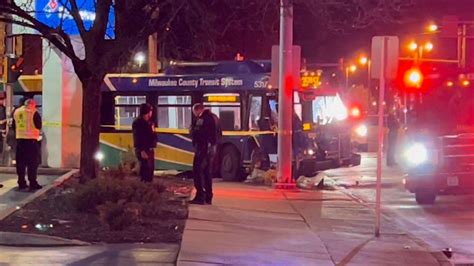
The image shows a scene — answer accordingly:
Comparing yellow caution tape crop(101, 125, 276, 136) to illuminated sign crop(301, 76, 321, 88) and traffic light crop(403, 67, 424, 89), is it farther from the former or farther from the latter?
traffic light crop(403, 67, 424, 89)

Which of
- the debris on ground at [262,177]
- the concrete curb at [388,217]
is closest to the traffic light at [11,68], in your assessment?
the debris on ground at [262,177]

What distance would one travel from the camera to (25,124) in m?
14.9

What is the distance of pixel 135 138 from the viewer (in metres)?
15.2

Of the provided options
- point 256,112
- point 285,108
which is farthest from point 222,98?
point 285,108

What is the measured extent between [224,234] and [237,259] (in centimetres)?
167

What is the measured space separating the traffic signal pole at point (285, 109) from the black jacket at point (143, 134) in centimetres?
376

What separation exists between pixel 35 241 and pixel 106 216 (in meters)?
1.08

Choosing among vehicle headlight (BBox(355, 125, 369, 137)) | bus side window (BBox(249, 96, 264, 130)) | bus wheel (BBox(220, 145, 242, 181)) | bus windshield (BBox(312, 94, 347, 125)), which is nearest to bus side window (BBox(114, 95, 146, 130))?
bus wheel (BBox(220, 145, 242, 181))

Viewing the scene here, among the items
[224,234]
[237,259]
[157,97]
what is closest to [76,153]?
[157,97]

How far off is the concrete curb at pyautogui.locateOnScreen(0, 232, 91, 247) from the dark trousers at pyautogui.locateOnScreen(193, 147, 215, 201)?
412cm

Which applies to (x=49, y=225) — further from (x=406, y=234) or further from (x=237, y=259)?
(x=406, y=234)

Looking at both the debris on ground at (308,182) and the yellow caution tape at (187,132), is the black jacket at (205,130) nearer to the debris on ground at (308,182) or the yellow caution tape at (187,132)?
the debris on ground at (308,182)

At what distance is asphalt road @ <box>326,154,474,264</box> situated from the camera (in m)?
11.5

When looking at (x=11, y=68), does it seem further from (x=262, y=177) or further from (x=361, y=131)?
(x=361, y=131)
